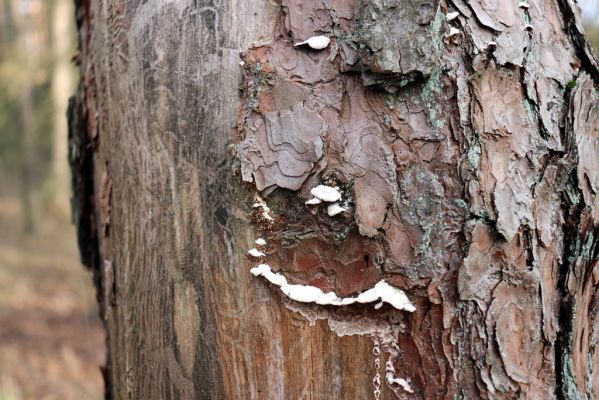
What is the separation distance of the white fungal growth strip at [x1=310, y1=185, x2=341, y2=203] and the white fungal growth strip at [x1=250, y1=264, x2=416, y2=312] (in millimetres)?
171

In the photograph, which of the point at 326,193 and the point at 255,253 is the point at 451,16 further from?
the point at 255,253

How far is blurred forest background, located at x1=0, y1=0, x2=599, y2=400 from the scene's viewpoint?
6539mm

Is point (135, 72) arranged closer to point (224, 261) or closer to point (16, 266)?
point (224, 261)

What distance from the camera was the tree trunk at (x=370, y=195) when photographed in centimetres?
98

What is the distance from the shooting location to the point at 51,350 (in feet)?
23.8

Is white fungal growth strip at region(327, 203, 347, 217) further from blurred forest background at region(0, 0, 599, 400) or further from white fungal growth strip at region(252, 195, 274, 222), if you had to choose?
blurred forest background at region(0, 0, 599, 400)

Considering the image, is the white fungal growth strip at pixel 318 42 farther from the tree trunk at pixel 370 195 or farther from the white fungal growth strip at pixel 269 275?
the white fungal growth strip at pixel 269 275

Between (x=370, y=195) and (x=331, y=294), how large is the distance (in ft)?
0.65

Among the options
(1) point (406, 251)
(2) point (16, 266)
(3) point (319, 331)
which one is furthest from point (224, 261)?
(2) point (16, 266)

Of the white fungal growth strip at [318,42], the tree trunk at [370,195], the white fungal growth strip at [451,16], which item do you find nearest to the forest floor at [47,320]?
the tree trunk at [370,195]

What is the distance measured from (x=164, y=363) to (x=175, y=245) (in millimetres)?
259

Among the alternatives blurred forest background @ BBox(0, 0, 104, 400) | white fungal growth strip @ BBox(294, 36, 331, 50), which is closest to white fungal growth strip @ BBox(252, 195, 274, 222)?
white fungal growth strip @ BBox(294, 36, 331, 50)

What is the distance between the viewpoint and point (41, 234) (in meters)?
14.1

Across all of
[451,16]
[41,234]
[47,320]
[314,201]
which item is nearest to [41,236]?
[41,234]
